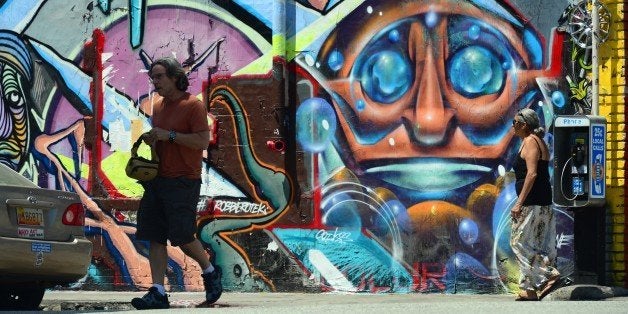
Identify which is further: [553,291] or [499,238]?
[499,238]

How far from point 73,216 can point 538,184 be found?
13.1 ft

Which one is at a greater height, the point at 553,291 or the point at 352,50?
the point at 352,50

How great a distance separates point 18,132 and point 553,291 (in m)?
6.50

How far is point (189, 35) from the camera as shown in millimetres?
14172

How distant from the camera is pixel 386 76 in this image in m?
13.3

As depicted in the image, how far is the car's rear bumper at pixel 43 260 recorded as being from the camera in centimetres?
1014

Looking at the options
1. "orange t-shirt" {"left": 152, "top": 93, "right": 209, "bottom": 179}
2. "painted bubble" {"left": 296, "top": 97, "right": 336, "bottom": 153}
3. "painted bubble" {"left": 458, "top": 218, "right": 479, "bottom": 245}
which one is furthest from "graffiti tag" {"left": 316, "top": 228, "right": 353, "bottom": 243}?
"orange t-shirt" {"left": 152, "top": 93, "right": 209, "bottom": 179}

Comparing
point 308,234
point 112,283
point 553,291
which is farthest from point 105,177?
point 553,291

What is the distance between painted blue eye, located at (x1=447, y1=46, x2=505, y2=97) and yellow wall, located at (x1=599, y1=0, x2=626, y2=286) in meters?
1.00

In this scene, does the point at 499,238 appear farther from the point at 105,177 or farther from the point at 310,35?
the point at 105,177

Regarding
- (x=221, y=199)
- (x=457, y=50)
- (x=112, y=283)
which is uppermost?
(x=457, y=50)

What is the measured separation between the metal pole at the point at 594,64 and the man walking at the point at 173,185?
3824 mm

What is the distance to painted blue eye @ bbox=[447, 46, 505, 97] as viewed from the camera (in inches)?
508

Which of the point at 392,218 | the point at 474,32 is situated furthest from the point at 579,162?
the point at 392,218
